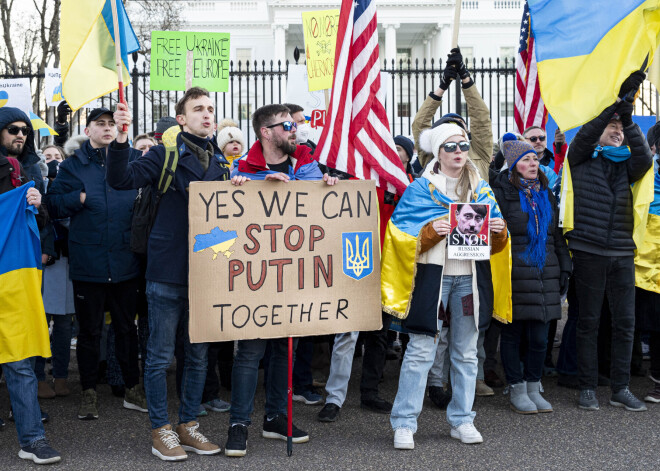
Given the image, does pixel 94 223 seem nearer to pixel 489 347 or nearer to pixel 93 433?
pixel 93 433

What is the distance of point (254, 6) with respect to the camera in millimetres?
49625

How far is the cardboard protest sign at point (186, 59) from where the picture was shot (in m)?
9.08

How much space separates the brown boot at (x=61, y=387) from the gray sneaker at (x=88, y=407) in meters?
0.63

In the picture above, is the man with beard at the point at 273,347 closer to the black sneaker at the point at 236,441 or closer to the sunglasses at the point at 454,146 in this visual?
the black sneaker at the point at 236,441

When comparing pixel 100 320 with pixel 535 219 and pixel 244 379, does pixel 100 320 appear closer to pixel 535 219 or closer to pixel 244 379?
pixel 244 379

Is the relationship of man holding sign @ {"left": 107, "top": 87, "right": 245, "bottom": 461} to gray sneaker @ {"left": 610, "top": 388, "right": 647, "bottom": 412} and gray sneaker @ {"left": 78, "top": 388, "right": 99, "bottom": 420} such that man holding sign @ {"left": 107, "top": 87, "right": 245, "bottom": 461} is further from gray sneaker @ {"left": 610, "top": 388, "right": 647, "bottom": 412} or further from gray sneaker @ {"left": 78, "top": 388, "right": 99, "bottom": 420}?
gray sneaker @ {"left": 610, "top": 388, "right": 647, "bottom": 412}

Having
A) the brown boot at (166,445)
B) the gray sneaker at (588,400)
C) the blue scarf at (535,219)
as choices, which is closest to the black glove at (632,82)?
the blue scarf at (535,219)

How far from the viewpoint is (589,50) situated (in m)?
5.07

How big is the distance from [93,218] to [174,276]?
4.42 ft

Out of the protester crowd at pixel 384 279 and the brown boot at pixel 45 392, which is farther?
the brown boot at pixel 45 392

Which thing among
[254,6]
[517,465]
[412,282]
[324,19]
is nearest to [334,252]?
[412,282]

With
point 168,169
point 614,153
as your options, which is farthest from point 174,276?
point 614,153

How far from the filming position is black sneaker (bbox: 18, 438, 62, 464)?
4574 millimetres

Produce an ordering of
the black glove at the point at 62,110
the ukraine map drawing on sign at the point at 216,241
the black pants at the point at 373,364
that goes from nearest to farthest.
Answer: the ukraine map drawing on sign at the point at 216,241 → the black pants at the point at 373,364 → the black glove at the point at 62,110
